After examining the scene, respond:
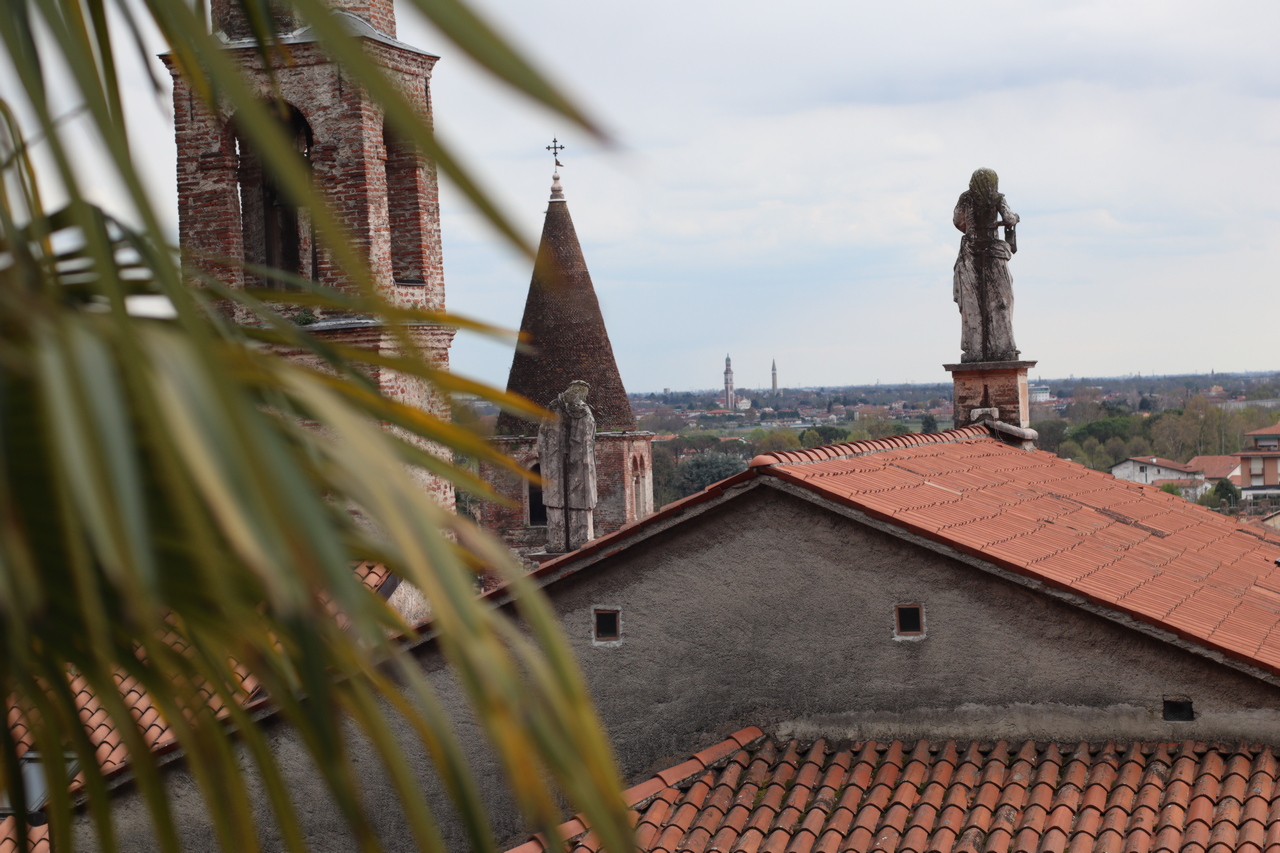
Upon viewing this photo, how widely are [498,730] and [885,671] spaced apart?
17.6 ft

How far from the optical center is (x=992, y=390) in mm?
12672

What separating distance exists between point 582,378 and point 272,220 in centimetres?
1529

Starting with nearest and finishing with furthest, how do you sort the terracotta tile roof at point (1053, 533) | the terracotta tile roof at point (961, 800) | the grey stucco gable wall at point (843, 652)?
the terracotta tile roof at point (961, 800) < the grey stucco gable wall at point (843, 652) < the terracotta tile roof at point (1053, 533)

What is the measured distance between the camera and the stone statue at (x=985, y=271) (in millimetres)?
12578

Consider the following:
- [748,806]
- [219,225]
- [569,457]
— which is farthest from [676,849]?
[569,457]

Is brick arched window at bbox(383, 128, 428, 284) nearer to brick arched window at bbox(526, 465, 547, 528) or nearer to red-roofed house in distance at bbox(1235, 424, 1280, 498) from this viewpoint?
brick arched window at bbox(526, 465, 547, 528)

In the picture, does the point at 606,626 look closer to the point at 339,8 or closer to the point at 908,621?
the point at 908,621

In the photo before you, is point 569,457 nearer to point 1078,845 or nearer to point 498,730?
point 1078,845

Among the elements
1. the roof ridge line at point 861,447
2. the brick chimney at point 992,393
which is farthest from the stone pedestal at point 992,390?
the roof ridge line at point 861,447

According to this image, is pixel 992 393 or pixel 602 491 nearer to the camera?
pixel 992 393

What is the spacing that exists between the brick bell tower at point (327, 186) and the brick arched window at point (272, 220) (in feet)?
0.03

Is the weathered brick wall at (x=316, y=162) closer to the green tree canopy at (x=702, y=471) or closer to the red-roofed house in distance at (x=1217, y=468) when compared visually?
the green tree canopy at (x=702, y=471)

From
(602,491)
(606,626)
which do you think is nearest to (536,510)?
(602,491)

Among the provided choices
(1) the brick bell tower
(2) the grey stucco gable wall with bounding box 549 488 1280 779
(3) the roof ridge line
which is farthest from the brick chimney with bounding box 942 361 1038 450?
(2) the grey stucco gable wall with bounding box 549 488 1280 779
